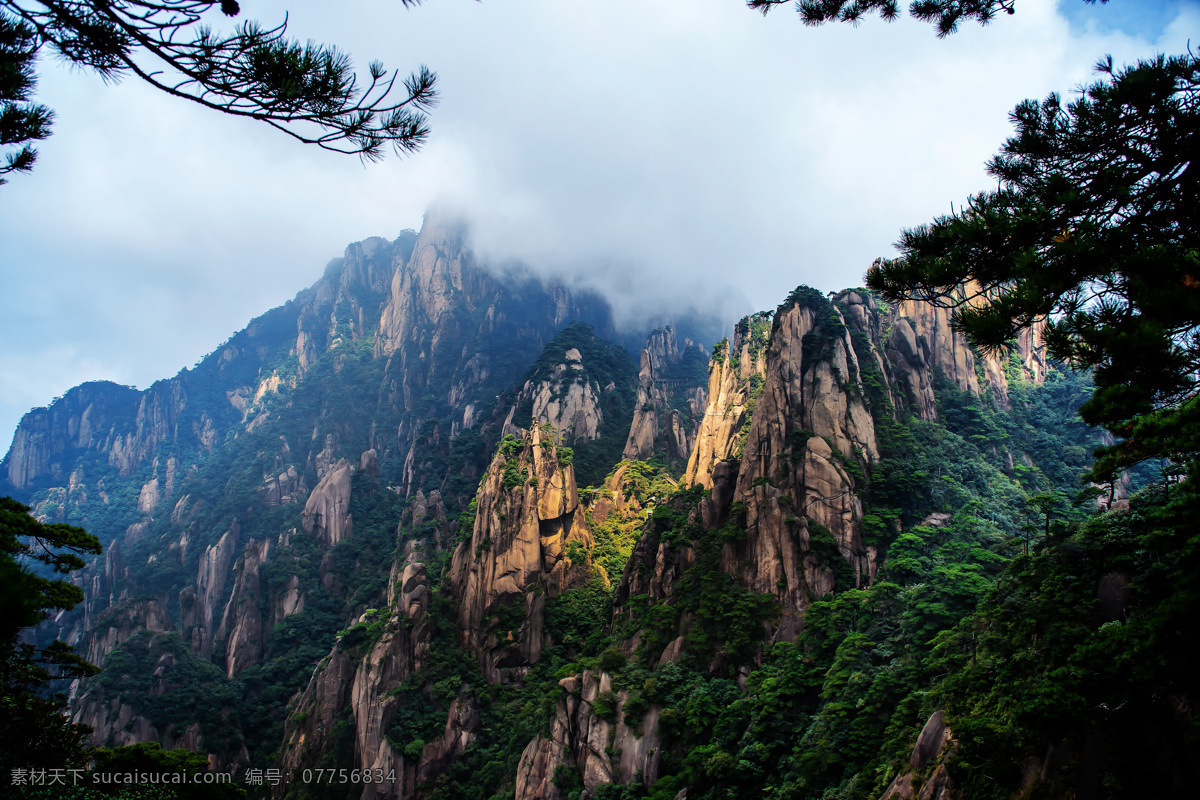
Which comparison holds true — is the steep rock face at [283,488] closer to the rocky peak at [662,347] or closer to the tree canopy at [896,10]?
the rocky peak at [662,347]

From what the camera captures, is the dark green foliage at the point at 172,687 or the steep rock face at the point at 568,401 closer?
the dark green foliage at the point at 172,687

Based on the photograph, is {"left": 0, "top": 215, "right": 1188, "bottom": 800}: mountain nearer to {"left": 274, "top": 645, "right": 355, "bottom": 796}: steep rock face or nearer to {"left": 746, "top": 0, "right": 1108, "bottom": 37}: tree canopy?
{"left": 274, "top": 645, "right": 355, "bottom": 796}: steep rock face

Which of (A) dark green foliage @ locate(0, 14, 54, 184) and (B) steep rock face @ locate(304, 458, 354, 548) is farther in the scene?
(B) steep rock face @ locate(304, 458, 354, 548)

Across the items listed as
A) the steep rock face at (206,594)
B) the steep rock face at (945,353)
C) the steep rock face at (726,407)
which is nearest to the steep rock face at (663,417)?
the steep rock face at (726,407)

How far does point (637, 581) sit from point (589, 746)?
985cm

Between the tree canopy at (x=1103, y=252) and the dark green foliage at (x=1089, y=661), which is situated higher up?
the tree canopy at (x=1103, y=252)

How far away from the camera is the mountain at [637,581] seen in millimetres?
18969

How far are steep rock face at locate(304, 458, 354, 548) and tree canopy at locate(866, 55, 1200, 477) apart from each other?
6953 cm

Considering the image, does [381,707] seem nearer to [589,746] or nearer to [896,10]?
[589,746]

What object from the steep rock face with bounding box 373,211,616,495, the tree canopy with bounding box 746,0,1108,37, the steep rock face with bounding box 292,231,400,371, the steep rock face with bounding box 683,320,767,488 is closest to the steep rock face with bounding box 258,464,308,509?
the steep rock face with bounding box 373,211,616,495

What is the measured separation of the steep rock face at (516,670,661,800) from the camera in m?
23.0

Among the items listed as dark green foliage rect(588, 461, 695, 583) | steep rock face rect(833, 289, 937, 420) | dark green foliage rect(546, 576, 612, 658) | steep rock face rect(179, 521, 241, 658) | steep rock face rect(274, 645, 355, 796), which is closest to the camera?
steep rock face rect(833, 289, 937, 420)

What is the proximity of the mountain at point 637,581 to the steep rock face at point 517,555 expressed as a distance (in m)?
0.19

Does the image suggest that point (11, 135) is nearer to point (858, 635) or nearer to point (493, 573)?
point (858, 635)
